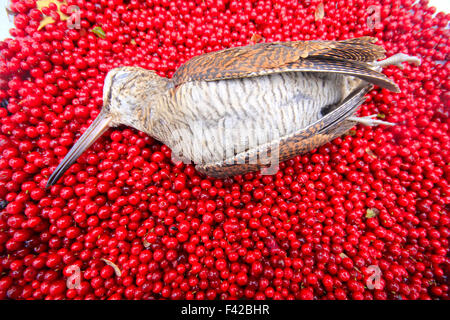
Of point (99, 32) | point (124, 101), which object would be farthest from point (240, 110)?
point (99, 32)

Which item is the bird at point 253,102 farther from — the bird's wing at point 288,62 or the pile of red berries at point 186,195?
the pile of red berries at point 186,195

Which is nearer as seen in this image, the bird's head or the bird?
the bird

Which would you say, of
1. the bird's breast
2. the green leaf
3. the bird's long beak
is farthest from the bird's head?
the green leaf

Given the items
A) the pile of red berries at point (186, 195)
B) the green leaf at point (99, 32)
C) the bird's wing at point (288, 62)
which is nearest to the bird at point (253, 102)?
the bird's wing at point (288, 62)

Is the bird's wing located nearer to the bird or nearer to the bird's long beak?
the bird

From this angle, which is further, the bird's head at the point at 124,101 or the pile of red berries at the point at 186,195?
the bird's head at the point at 124,101

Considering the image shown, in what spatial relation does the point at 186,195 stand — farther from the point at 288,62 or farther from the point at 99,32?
the point at 99,32
